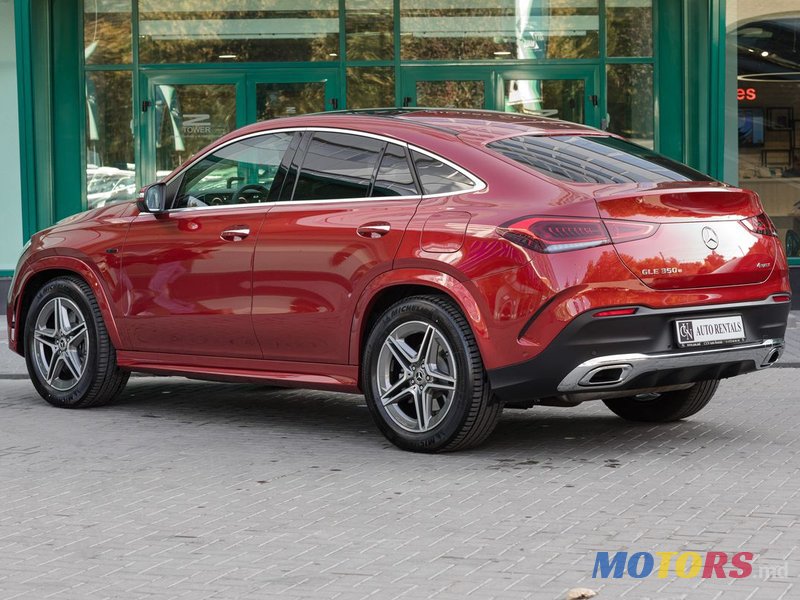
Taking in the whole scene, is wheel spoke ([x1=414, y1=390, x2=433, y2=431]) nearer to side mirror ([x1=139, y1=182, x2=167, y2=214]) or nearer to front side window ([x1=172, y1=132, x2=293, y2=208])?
front side window ([x1=172, y1=132, x2=293, y2=208])

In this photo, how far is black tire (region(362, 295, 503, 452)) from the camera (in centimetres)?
680

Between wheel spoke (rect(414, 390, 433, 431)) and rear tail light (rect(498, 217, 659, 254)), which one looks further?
wheel spoke (rect(414, 390, 433, 431))

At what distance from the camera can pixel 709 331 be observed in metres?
6.83

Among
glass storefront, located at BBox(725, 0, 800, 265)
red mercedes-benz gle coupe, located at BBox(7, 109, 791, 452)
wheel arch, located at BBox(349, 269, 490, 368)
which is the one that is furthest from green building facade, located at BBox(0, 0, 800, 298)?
wheel arch, located at BBox(349, 269, 490, 368)

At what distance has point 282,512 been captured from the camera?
5820 mm

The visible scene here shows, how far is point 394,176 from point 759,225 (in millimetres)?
1814

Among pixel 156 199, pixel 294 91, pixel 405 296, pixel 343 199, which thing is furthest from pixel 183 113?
pixel 405 296

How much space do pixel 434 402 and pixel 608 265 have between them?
1.15 meters

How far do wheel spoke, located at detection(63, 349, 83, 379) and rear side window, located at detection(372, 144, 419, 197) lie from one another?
99.2 inches

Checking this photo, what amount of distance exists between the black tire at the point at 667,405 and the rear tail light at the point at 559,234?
1583mm

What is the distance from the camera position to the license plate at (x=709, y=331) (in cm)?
673

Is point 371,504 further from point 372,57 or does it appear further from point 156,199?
point 372,57

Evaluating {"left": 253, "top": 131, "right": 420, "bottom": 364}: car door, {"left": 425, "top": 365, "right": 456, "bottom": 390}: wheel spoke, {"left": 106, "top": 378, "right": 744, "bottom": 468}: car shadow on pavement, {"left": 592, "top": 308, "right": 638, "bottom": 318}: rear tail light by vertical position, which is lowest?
{"left": 106, "top": 378, "right": 744, "bottom": 468}: car shadow on pavement

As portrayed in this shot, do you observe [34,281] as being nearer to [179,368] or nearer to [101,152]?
[179,368]
